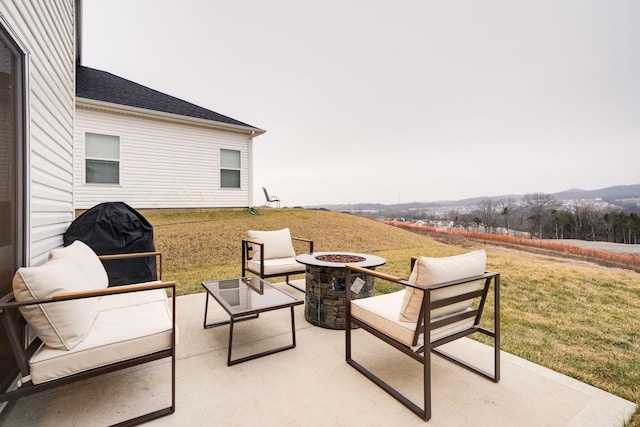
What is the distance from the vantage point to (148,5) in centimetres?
696

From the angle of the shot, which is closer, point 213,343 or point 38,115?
point 38,115

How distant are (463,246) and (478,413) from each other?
389 inches

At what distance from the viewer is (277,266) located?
13.2 feet

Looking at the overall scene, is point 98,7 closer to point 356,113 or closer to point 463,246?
point 356,113

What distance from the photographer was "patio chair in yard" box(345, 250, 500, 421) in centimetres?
182

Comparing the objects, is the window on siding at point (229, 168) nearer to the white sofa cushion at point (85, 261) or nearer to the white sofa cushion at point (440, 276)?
the white sofa cushion at point (85, 261)

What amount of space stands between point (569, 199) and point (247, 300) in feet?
47.2

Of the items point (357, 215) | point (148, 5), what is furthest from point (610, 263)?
point (148, 5)

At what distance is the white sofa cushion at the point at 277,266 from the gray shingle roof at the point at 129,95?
692 centimetres

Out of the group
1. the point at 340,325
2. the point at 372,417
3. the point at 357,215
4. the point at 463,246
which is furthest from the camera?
the point at 357,215

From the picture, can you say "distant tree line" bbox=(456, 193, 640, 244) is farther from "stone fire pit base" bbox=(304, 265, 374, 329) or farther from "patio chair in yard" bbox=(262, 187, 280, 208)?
"stone fire pit base" bbox=(304, 265, 374, 329)

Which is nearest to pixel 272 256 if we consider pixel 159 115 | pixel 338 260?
pixel 338 260

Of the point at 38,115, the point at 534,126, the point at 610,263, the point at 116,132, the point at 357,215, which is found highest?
the point at 534,126

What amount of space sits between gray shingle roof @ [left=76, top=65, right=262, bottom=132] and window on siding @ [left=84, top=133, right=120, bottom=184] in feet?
3.52
